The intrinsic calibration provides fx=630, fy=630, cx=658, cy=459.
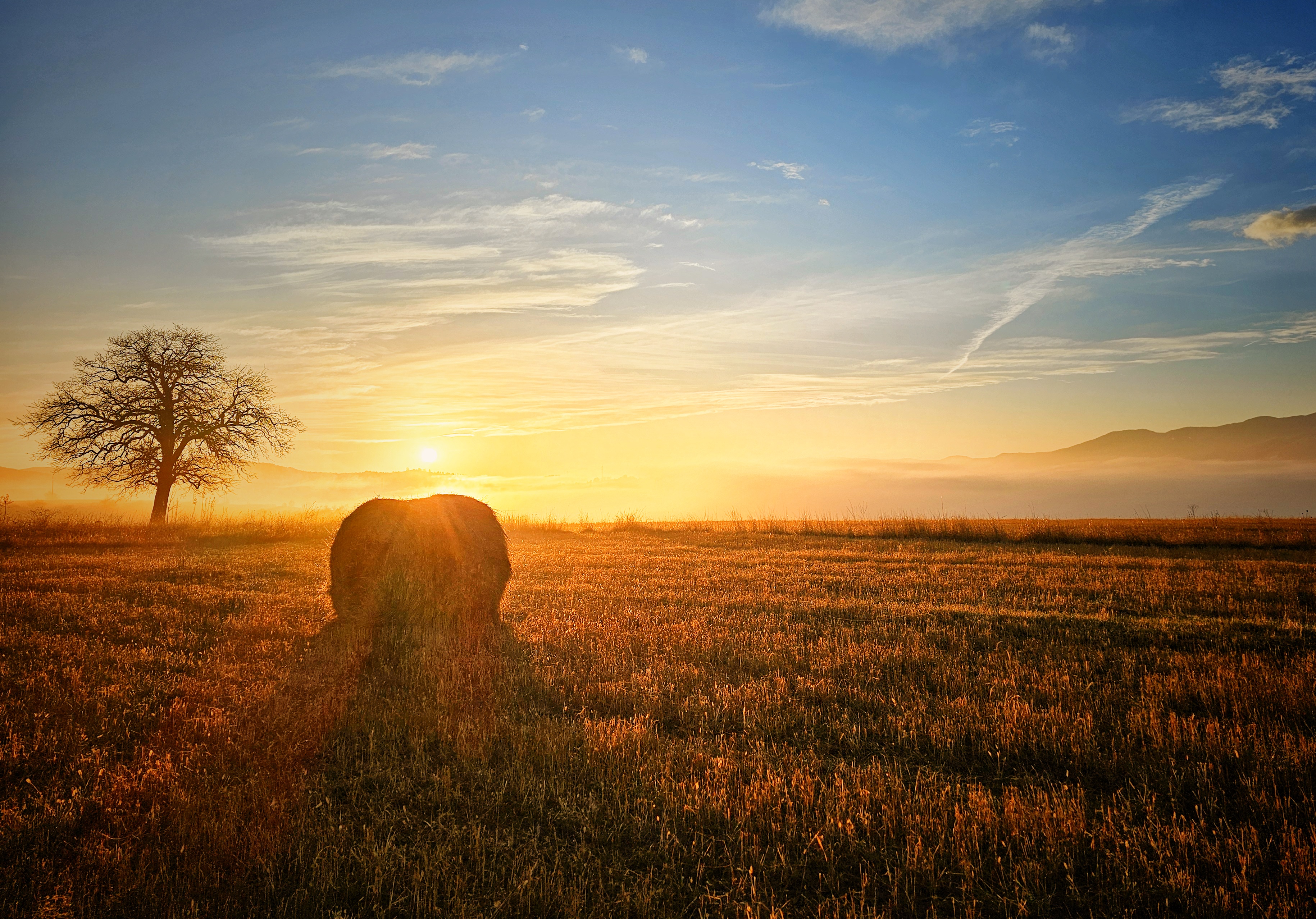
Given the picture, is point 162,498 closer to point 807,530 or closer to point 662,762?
point 807,530

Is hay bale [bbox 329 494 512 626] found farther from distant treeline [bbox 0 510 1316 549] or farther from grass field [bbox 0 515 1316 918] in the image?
distant treeline [bbox 0 510 1316 549]

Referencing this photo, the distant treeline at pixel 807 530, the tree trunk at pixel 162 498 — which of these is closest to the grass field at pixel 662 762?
the distant treeline at pixel 807 530

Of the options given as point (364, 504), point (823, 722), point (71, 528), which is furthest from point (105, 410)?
point (823, 722)

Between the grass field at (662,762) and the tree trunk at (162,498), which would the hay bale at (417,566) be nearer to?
the grass field at (662,762)

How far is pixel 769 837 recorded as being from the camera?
482cm

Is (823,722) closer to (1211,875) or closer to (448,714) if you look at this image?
(1211,875)

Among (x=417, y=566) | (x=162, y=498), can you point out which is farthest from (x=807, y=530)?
(x=162, y=498)

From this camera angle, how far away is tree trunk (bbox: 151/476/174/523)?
3656cm

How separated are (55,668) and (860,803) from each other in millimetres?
10282

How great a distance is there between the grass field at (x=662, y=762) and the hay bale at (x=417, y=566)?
0.83 meters

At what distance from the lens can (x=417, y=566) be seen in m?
12.7

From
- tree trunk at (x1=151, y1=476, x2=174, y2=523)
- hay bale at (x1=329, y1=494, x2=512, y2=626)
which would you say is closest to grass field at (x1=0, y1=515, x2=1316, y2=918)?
hay bale at (x1=329, y1=494, x2=512, y2=626)

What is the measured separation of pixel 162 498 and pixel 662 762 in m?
42.8

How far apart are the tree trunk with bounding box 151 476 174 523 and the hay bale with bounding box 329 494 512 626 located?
1262 inches
